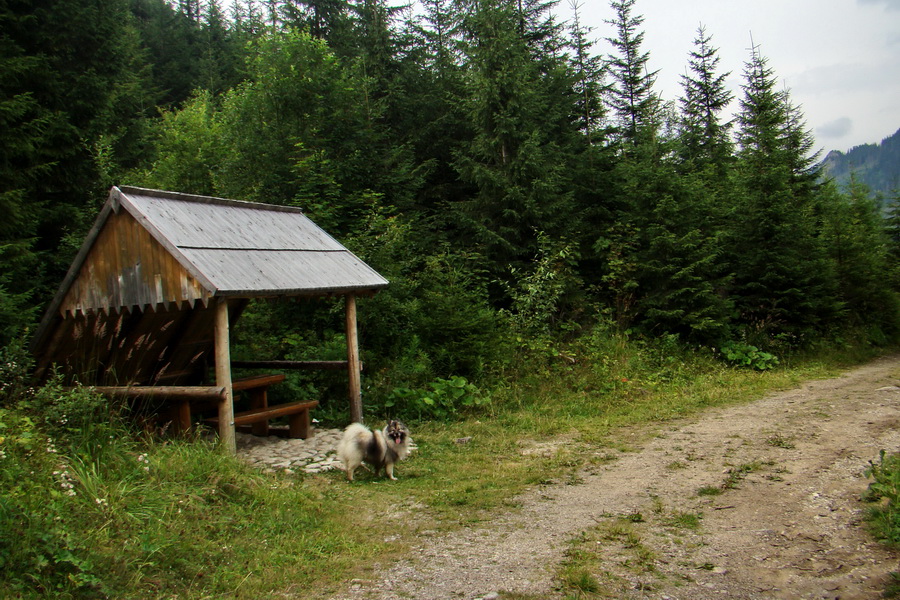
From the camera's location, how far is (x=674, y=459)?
281 inches

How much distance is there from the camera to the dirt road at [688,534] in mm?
3791

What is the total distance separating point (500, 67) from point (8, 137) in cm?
1102

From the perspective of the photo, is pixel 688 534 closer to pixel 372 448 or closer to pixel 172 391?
pixel 372 448

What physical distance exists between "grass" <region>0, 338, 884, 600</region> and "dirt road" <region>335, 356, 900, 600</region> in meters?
0.13

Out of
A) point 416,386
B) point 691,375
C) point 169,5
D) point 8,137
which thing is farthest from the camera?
point 169,5

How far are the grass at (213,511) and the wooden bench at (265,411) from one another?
5.07 ft

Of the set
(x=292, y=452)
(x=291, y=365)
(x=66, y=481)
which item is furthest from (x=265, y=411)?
(x=66, y=481)

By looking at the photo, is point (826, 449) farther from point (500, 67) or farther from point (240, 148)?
point (240, 148)

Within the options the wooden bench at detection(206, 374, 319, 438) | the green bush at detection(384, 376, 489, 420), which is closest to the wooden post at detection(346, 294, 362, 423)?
the wooden bench at detection(206, 374, 319, 438)

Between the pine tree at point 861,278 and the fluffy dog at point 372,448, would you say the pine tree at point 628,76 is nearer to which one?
the pine tree at point 861,278

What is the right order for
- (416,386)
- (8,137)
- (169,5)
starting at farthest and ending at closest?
(169,5) → (416,386) → (8,137)

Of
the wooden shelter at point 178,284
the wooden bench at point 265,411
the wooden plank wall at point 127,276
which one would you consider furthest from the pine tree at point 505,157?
the wooden plank wall at point 127,276

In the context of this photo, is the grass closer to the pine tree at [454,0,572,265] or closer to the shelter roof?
the shelter roof

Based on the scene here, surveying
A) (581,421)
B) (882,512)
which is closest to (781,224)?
(581,421)
